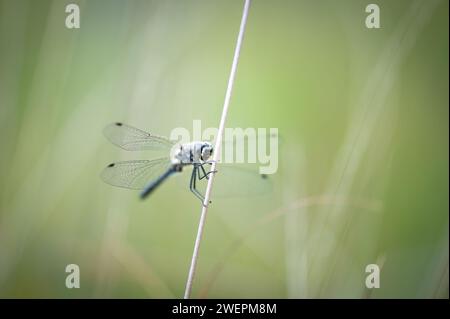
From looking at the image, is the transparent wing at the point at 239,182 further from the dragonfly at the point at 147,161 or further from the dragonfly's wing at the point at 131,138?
the dragonfly's wing at the point at 131,138

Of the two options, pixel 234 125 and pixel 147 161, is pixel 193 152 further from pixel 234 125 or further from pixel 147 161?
pixel 234 125

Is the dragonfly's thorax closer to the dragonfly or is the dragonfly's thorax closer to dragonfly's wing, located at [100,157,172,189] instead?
the dragonfly

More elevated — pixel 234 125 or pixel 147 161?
pixel 234 125

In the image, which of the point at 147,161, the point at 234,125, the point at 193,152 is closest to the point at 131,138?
the point at 147,161

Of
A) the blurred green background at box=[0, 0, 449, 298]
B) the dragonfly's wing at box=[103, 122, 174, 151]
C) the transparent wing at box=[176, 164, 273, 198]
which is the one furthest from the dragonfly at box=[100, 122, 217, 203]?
the blurred green background at box=[0, 0, 449, 298]

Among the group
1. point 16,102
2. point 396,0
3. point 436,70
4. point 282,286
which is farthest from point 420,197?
point 16,102

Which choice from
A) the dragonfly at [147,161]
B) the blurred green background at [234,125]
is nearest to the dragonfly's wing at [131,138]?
the dragonfly at [147,161]
